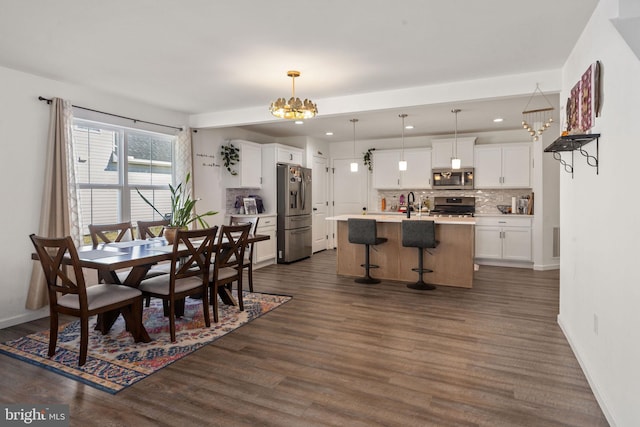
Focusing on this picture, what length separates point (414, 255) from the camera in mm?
5406

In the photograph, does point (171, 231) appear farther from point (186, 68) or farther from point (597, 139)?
point (597, 139)

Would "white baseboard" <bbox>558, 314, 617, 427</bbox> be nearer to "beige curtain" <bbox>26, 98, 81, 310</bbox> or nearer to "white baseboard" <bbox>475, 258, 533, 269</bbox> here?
"white baseboard" <bbox>475, 258, 533, 269</bbox>

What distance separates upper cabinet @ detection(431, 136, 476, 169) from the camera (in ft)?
23.0

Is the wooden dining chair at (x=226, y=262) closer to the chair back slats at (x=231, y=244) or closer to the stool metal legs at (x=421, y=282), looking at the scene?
the chair back slats at (x=231, y=244)

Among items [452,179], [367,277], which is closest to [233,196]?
[367,277]

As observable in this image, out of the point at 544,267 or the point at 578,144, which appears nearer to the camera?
the point at 578,144

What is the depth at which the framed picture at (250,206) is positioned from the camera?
6.51m

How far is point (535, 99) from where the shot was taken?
192 inches

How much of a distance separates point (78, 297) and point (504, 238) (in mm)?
6318

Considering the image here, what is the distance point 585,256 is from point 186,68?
12.3ft

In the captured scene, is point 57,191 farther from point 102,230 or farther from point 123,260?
point 123,260

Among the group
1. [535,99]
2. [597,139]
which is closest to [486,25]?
[597,139]

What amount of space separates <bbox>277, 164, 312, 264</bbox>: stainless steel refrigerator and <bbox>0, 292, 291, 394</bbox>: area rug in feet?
9.27

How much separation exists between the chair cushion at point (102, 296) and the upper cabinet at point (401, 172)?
569 cm
